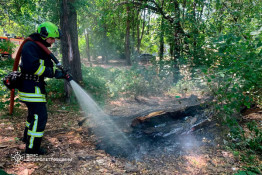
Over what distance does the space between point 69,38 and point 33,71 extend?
3515 mm

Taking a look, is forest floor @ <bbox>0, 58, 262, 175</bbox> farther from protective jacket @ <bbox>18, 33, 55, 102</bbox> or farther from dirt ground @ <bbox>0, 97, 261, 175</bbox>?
protective jacket @ <bbox>18, 33, 55, 102</bbox>

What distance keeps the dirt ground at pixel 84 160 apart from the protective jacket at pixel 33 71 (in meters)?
1.00

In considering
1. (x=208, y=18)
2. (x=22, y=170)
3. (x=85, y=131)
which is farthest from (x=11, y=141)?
(x=208, y=18)

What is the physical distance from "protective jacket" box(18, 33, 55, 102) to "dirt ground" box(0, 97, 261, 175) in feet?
3.28

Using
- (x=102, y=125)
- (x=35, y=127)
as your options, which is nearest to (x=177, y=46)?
(x=102, y=125)

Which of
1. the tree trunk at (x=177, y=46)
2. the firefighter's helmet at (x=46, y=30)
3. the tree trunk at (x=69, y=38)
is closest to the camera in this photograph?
the firefighter's helmet at (x=46, y=30)

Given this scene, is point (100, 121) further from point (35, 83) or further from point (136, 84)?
point (136, 84)

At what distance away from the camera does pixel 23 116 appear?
15.5ft

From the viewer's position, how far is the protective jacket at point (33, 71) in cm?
277

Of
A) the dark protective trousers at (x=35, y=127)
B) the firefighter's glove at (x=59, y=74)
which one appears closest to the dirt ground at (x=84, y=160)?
the dark protective trousers at (x=35, y=127)

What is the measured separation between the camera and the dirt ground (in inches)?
105

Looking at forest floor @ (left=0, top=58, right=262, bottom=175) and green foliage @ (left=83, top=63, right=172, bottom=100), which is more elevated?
green foliage @ (left=83, top=63, right=172, bottom=100)

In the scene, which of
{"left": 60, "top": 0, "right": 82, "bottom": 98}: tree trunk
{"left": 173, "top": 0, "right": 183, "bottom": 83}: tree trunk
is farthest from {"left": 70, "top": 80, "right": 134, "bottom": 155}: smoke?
{"left": 173, "top": 0, "right": 183, "bottom": 83}: tree trunk

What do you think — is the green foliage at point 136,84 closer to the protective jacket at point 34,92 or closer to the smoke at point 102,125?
the smoke at point 102,125
